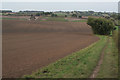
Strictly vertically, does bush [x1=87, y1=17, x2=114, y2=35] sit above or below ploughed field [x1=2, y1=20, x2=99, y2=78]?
above

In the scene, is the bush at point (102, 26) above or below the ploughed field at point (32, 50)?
above

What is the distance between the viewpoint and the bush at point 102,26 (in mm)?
64375

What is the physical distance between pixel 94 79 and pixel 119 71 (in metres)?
2.28

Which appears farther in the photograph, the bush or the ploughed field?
the bush

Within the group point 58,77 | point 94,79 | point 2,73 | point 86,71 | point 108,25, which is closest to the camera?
point 94,79

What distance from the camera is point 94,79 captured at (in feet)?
33.1

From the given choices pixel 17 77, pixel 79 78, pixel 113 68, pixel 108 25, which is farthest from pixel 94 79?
pixel 108 25

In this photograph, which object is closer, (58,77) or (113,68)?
(58,77)

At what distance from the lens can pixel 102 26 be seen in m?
65.1

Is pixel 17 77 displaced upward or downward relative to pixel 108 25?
downward

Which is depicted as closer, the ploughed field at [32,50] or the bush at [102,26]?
the ploughed field at [32,50]

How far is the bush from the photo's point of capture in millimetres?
64375

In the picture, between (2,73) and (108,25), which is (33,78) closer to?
(2,73)

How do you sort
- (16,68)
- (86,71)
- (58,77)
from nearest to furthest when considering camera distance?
(58,77) < (86,71) < (16,68)
